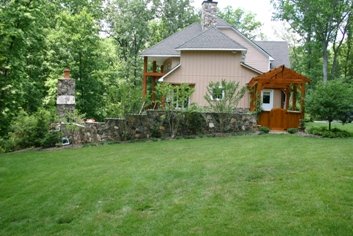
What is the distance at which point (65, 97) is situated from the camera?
47.0 ft

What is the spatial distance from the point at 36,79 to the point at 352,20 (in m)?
27.0

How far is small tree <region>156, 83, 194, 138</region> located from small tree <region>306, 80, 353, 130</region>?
4.85 meters

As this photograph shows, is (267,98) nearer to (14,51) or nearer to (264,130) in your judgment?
(264,130)

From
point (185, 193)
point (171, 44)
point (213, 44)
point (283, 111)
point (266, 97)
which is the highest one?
point (171, 44)

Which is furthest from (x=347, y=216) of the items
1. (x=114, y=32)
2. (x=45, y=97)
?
(x=114, y=32)

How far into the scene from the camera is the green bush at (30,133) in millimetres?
13264

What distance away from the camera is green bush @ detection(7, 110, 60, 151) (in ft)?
43.5

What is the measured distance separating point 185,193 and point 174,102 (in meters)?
9.01

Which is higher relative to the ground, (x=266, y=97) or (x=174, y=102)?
(x=266, y=97)

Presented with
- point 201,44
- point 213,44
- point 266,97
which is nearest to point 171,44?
point 201,44

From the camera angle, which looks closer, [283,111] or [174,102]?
[174,102]

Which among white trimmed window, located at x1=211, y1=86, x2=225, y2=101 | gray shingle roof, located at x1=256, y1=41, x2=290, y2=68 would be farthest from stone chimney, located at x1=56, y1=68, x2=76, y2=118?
gray shingle roof, located at x1=256, y1=41, x2=290, y2=68

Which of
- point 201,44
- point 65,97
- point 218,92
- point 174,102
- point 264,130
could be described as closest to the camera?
point 65,97

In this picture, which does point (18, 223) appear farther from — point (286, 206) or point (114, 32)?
point (114, 32)
